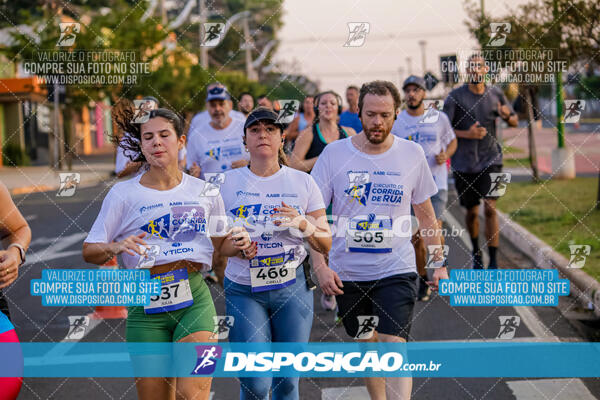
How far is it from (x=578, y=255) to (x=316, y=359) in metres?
4.34

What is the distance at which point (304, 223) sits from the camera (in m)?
4.43

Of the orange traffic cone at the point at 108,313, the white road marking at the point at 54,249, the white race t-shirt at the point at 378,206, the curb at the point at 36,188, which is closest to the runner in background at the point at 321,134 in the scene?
the orange traffic cone at the point at 108,313

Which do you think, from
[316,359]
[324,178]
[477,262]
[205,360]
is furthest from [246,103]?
[205,360]

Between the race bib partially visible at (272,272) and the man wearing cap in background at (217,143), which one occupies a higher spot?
the man wearing cap in background at (217,143)

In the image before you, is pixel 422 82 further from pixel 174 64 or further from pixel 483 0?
pixel 174 64

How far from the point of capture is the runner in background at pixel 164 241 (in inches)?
158

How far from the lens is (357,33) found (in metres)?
6.48

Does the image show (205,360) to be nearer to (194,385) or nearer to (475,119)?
(194,385)

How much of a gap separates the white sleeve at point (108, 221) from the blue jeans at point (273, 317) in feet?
2.76

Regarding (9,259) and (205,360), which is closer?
(9,259)

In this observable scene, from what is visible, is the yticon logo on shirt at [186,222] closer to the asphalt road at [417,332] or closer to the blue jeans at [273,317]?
the blue jeans at [273,317]

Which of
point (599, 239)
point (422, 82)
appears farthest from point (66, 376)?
point (599, 239)

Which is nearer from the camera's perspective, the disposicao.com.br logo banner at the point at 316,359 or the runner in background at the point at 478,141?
the disposicao.com.br logo banner at the point at 316,359

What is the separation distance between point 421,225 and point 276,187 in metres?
1.10
